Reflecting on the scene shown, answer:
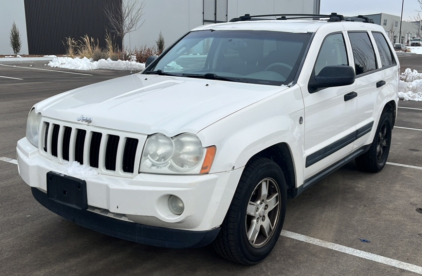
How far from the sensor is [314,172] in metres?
4.06

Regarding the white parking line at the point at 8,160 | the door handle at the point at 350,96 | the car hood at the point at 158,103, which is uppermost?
the car hood at the point at 158,103

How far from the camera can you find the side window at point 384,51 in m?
5.60

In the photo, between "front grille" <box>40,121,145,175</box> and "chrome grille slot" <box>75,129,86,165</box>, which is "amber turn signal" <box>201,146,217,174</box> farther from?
"chrome grille slot" <box>75,129,86,165</box>

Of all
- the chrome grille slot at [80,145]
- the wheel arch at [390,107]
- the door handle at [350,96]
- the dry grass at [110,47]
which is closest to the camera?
the chrome grille slot at [80,145]

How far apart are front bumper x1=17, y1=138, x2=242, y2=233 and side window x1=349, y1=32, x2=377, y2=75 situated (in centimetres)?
258

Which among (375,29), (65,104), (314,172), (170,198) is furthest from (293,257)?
(375,29)

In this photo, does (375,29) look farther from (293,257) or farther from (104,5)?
(104,5)

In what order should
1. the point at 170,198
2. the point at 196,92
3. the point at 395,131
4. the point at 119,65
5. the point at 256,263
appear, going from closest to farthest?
the point at 170,198 → the point at 256,263 → the point at 196,92 → the point at 395,131 → the point at 119,65

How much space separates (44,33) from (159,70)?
27.4 meters

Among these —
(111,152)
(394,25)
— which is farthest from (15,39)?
(394,25)

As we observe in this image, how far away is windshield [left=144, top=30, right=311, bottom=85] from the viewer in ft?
13.2

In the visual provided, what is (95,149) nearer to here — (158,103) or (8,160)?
(158,103)

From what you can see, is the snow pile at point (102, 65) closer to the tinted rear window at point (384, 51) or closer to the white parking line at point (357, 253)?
the tinted rear window at point (384, 51)

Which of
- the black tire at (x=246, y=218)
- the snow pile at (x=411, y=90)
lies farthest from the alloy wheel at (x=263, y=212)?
the snow pile at (x=411, y=90)
